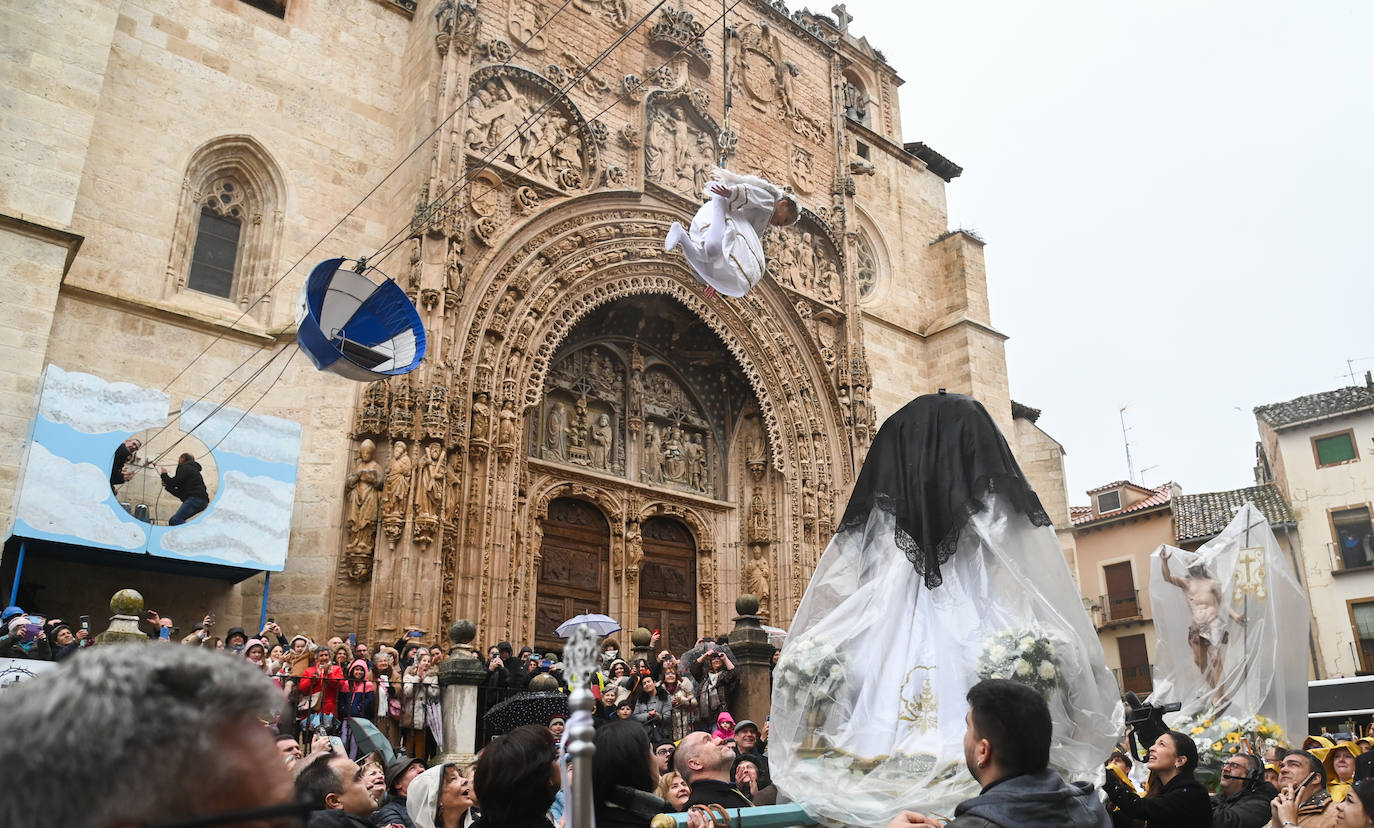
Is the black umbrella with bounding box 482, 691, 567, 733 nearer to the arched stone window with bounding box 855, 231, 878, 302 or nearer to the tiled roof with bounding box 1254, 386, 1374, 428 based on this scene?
the arched stone window with bounding box 855, 231, 878, 302

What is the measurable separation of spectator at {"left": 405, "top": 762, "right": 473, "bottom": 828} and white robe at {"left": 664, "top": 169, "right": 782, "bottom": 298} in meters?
5.48

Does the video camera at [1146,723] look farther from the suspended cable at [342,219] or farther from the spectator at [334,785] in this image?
the suspended cable at [342,219]

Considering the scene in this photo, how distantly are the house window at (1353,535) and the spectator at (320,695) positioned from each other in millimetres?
26041

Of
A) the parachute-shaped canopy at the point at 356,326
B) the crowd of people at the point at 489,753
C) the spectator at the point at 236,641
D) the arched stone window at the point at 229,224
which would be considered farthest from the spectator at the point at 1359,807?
the arched stone window at the point at 229,224

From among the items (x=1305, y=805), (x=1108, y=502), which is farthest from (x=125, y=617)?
(x=1108, y=502)

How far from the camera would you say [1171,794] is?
13.0 ft

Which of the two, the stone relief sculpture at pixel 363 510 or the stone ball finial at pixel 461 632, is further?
the stone relief sculpture at pixel 363 510

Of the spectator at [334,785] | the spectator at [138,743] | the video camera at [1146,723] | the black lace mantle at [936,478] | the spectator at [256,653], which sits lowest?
the spectator at [334,785]

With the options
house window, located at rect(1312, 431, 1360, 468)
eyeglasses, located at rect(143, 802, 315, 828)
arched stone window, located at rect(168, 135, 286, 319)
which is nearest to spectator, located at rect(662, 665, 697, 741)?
arched stone window, located at rect(168, 135, 286, 319)

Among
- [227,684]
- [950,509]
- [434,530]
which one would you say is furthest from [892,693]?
[434,530]

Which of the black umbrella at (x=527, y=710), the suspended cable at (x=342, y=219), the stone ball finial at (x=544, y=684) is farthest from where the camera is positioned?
the suspended cable at (x=342, y=219)

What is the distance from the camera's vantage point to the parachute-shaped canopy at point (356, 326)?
10438 millimetres

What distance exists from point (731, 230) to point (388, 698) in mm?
5524

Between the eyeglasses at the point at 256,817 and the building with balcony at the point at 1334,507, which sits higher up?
the building with balcony at the point at 1334,507
